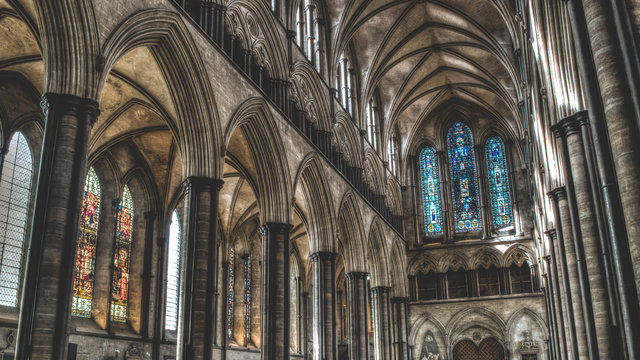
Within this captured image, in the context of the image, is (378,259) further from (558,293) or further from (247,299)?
(558,293)

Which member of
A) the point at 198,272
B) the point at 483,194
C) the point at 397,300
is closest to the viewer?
the point at 198,272

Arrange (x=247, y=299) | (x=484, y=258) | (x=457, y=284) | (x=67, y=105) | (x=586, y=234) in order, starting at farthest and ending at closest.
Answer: (x=457, y=284), (x=484, y=258), (x=247, y=299), (x=586, y=234), (x=67, y=105)

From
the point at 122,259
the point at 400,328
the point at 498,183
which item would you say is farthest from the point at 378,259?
the point at 122,259

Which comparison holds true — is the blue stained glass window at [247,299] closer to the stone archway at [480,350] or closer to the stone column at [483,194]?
the stone archway at [480,350]

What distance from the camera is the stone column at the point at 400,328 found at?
2822cm

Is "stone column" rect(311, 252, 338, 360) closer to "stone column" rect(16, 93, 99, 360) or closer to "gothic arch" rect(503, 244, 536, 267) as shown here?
"stone column" rect(16, 93, 99, 360)

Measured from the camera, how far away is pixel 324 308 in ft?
61.3

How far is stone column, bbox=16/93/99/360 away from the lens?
830cm

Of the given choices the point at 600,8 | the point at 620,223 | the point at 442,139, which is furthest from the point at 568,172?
the point at 442,139

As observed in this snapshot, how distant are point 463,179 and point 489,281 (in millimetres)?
5369

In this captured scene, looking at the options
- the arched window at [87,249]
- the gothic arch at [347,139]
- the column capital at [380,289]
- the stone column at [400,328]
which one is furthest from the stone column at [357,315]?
the arched window at [87,249]

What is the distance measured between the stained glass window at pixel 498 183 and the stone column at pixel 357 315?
33.7 feet

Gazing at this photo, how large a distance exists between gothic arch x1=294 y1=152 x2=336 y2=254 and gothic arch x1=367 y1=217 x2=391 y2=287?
6585 millimetres

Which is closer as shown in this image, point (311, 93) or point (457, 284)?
point (311, 93)
